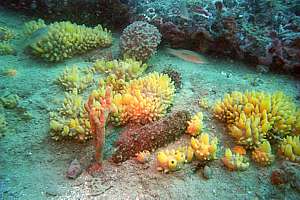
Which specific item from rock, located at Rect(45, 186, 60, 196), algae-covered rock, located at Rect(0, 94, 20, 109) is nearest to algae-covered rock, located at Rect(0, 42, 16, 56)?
algae-covered rock, located at Rect(0, 94, 20, 109)

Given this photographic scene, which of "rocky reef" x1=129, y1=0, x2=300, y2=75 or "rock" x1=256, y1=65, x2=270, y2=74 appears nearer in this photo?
"rocky reef" x1=129, y1=0, x2=300, y2=75

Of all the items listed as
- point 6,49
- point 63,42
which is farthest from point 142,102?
point 6,49

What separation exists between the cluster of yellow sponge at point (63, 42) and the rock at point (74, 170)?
277 cm

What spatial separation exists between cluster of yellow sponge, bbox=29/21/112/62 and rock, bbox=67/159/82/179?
2.77 meters

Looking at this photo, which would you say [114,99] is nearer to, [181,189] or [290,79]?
[181,189]

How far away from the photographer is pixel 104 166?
13.1 ft

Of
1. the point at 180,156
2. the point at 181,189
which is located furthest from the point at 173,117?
the point at 181,189

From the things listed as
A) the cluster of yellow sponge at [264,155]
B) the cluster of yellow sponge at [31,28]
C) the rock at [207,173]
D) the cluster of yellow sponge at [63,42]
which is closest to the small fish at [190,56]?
the cluster of yellow sponge at [63,42]

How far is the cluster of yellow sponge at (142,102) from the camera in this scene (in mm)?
4449

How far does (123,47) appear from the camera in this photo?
5.96 m

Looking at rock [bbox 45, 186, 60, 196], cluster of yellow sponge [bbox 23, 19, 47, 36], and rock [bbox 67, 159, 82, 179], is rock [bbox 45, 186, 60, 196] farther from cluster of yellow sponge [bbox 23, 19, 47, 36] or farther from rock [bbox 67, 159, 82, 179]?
cluster of yellow sponge [bbox 23, 19, 47, 36]

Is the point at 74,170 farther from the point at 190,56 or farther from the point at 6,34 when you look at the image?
the point at 6,34

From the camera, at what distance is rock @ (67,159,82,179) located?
151 inches

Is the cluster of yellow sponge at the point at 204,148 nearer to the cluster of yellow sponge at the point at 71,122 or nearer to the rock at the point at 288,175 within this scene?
the rock at the point at 288,175
